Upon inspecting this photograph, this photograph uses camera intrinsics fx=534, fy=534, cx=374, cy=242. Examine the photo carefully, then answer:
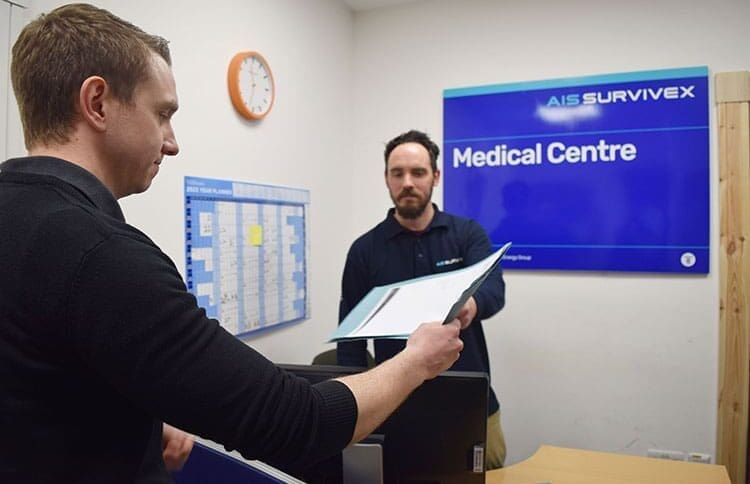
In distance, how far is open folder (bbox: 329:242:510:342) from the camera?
0.93 meters

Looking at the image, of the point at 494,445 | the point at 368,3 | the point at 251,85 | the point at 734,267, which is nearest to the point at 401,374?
A: the point at 494,445

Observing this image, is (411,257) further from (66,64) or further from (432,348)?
(66,64)

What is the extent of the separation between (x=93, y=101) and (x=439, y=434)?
0.76 m

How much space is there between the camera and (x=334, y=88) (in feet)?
9.86

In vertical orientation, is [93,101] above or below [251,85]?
below

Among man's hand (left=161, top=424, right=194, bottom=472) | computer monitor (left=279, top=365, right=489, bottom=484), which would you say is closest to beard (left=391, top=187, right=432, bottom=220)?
computer monitor (left=279, top=365, right=489, bottom=484)

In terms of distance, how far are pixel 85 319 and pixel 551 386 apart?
2.63 m

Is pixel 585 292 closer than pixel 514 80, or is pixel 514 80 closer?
pixel 585 292

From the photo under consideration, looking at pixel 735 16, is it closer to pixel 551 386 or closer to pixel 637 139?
pixel 637 139

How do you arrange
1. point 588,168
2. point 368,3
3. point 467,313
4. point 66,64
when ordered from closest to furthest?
point 66,64
point 467,313
point 588,168
point 368,3

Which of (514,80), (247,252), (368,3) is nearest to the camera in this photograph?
(247,252)

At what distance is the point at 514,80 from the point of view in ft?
9.40

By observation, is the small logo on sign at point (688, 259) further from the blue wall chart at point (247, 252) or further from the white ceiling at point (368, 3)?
the white ceiling at point (368, 3)

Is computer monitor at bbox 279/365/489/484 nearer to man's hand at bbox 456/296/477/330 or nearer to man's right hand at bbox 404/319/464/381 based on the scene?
man's right hand at bbox 404/319/464/381
